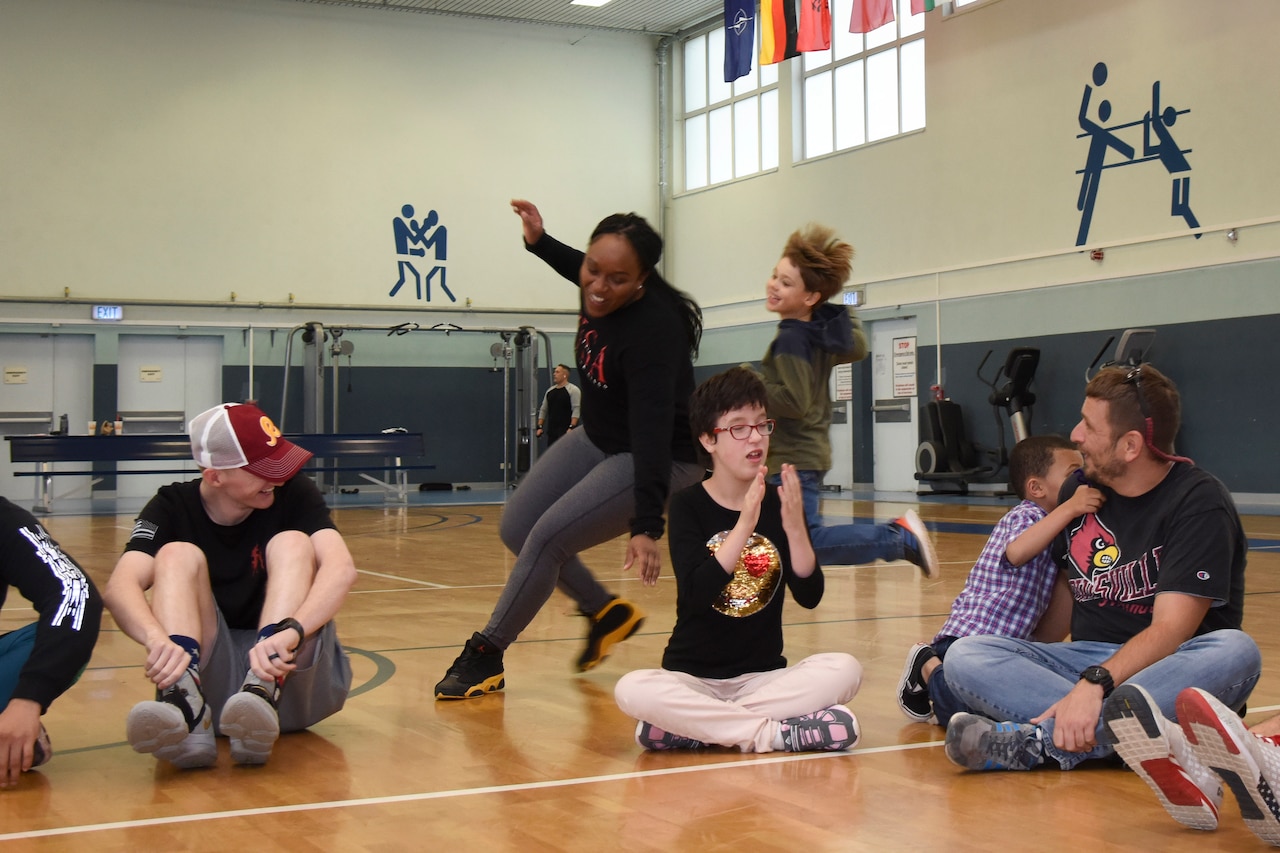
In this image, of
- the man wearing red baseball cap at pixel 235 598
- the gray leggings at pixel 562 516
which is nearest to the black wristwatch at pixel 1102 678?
the gray leggings at pixel 562 516

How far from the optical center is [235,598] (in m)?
2.98

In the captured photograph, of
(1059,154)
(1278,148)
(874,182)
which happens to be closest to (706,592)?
(1278,148)

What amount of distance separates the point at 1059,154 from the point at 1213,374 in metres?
2.82

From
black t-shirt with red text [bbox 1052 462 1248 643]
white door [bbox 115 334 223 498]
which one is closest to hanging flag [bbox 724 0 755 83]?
white door [bbox 115 334 223 498]

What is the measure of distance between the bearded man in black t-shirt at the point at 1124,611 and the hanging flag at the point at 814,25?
12.2 metres

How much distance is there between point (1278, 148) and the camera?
37.9ft

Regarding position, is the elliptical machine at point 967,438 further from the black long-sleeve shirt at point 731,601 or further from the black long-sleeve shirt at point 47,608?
the black long-sleeve shirt at point 47,608

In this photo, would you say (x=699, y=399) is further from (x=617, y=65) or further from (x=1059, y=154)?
(x=617, y=65)

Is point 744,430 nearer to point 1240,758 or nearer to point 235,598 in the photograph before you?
point 235,598

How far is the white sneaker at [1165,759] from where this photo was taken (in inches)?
83.8

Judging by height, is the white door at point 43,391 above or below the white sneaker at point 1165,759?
above

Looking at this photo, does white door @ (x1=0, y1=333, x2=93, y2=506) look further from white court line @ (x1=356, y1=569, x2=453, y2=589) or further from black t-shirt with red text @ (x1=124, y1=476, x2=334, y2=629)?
black t-shirt with red text @ (x1=124, y1=476, x2=334, y2=629)

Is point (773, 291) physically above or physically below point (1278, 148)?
below

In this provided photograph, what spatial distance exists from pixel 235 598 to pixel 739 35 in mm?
13728
